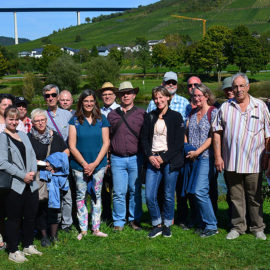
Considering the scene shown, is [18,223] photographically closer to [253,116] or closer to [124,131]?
[124,131]

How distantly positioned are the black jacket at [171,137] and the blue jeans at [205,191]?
1.09ft

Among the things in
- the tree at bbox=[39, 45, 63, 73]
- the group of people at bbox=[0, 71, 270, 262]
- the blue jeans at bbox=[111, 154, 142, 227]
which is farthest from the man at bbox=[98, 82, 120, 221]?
the tree at bbox=[39, 45, 63, 73]

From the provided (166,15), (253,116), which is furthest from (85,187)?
(166,15)

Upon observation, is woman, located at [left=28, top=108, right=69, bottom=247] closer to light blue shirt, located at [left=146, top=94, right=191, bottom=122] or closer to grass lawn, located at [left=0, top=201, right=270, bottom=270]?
grass lawn, located at [left=0, top=201, right=270, bottom=270]

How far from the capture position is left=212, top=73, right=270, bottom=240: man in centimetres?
534

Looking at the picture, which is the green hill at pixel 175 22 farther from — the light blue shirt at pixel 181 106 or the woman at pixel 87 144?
the woman at pixel 87 144

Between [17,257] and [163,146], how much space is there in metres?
2.53

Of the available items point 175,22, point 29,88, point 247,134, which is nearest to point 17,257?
point 247,134

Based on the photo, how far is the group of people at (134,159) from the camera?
17.3 feet

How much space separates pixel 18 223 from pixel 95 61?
54.1 metres

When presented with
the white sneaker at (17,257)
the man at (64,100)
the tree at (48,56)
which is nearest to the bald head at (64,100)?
the man at (64,100)

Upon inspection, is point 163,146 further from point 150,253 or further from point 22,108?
point 22,108

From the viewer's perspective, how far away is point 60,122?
6246 millimetres

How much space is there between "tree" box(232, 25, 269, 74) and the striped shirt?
55.2m
